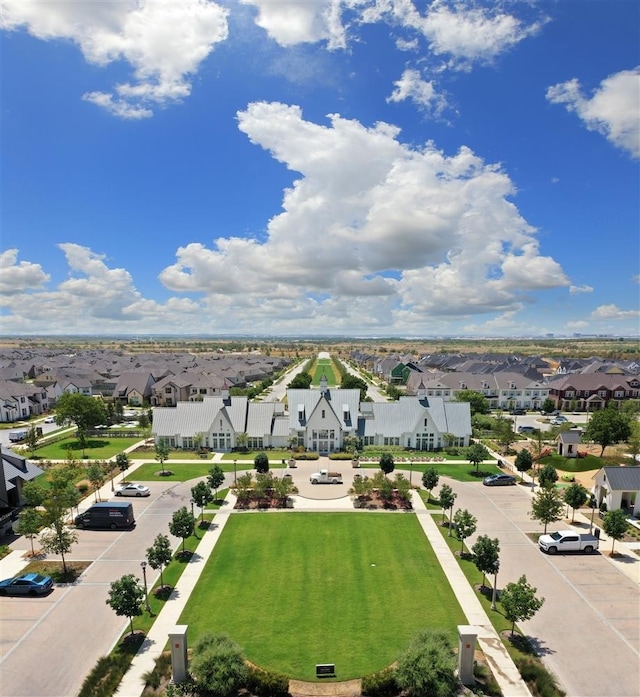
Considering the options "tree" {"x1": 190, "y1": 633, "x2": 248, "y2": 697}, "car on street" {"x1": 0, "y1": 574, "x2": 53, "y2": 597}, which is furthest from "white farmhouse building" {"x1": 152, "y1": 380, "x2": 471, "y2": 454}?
"tree" {"x1": 190, "y1": 633, "x2": 248, "y2": 697}

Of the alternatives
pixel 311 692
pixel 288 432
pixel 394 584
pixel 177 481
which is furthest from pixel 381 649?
pixel 288 432

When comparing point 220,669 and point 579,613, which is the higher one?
point 220,669

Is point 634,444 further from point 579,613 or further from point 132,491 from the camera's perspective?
point 132,491

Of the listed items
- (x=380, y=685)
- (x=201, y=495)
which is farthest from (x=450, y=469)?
(x=380, y=685)

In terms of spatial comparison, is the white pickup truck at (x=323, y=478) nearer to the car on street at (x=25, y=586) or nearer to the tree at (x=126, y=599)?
Result: the car on street at (x=25, y=586)

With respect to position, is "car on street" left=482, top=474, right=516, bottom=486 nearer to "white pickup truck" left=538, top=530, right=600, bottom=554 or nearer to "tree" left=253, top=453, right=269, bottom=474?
"white pickup truck" left=538, top=530, right=600, bottom=554

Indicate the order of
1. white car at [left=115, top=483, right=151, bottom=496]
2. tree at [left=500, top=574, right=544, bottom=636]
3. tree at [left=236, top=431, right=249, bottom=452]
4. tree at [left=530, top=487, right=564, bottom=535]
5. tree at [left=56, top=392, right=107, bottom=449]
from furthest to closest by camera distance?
tree at [left=56, top=392, right=107, bottom=449] < tree at [left=236, top=431, right=249, bottom=452] < white car at [left=115, top=483, right=151, bottom=496] < tree at [left=530, top=487, right=564, bottom=535] < tree at [left=500, top=574, right=544, bottom=636]
